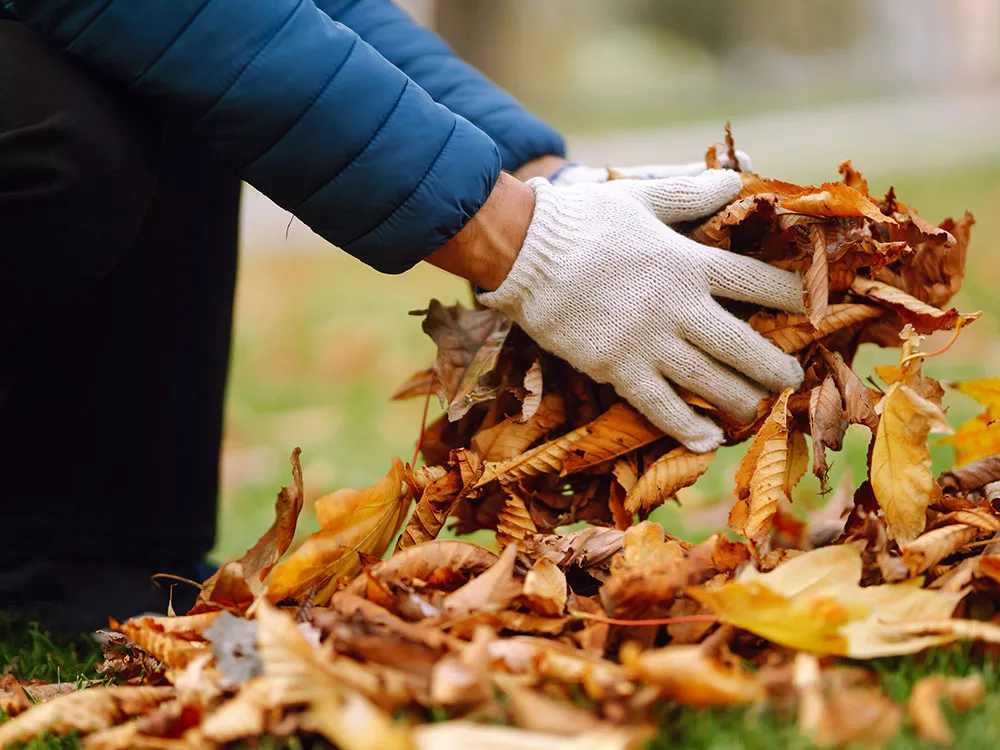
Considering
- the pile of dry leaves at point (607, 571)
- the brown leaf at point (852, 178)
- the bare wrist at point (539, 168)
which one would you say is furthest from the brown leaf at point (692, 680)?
the bare wrist at point (539, 168)

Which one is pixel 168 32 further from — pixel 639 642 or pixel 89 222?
pixel 639 642

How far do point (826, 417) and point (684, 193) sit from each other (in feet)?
1.27

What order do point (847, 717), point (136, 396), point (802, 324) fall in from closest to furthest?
point (847, 717) < point (802, 324) < point (136, 396)

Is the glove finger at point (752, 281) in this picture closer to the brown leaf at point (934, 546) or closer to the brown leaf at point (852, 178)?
the brown leaf at point (852, 178)

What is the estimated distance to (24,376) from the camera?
1933 mm

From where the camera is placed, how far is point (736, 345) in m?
1.48

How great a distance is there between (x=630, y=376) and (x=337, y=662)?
0.64 meters

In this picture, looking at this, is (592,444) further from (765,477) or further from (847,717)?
(847,717)

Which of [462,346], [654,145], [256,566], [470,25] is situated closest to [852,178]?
[462,346]

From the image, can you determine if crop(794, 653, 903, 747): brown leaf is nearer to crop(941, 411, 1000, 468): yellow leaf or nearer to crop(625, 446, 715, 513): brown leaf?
crop(625, 446, 715, 513): brown leaf

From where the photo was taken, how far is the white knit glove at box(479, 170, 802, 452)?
1.46 meters

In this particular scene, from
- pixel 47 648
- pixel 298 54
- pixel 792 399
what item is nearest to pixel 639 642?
pixel 792 399

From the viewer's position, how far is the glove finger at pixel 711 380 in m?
1.49

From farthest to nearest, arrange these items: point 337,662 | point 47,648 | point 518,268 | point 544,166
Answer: point 544,166 → point 47,648 → point 518,268 → point 337,662
